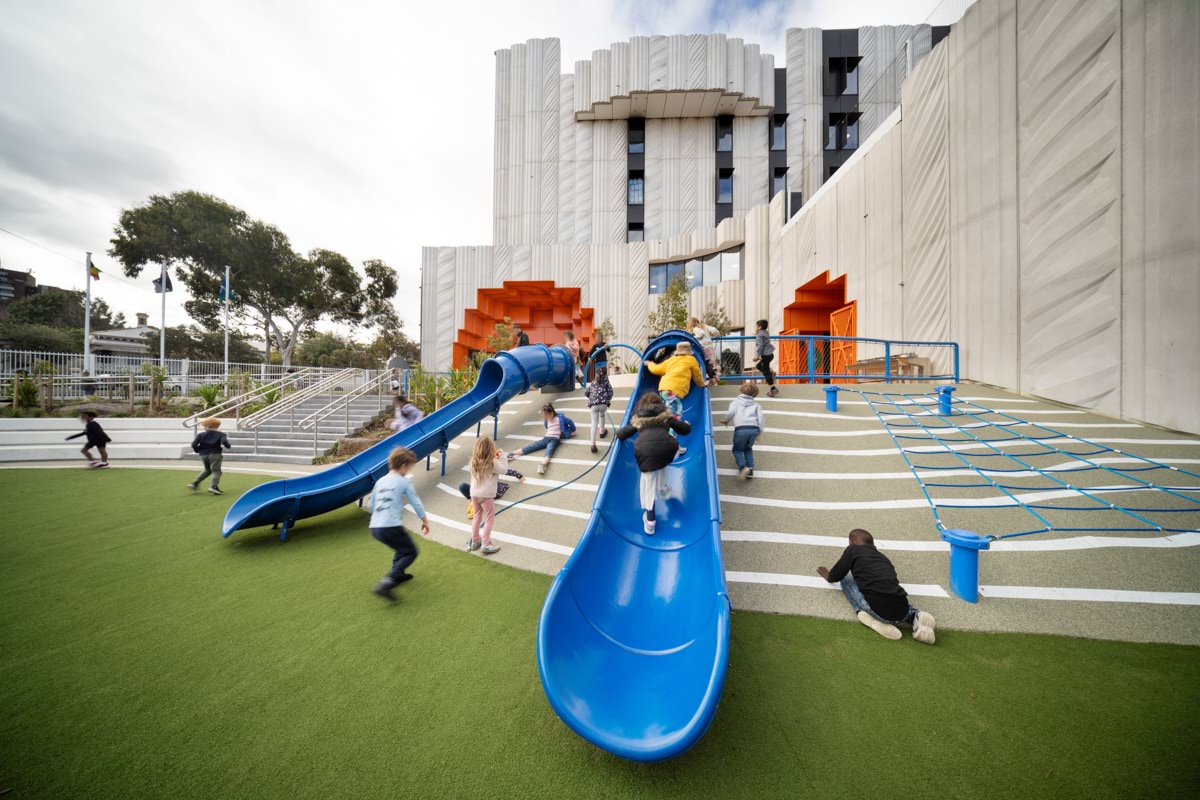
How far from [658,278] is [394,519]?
23880 millimetres

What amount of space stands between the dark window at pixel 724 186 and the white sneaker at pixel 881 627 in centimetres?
2912

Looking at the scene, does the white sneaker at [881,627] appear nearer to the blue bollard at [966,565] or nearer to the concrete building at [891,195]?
the blue bollard at [966,565]

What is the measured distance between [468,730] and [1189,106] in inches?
498

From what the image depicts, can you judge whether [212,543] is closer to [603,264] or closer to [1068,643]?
[1068,643]

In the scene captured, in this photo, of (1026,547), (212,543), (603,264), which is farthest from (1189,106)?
(603,264)

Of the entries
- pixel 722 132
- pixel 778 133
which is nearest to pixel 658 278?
pixel 722 132

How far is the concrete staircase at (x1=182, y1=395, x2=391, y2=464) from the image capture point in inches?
477

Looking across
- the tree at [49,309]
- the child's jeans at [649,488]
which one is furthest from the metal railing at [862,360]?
the tree at [49,309]

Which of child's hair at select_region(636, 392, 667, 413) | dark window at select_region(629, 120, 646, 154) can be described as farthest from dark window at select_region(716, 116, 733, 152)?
child's hair at select_region(636, 392, 667, 413)

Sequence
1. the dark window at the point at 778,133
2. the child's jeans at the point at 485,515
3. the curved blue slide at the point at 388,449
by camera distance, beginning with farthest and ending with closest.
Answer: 1. the dark window at the point at 778,133
2. the curved blue slide at the point at 388,449
3. the child's jeans at the point at 485,515

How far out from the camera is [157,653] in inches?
135

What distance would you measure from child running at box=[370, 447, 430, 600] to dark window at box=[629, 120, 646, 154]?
30.3m

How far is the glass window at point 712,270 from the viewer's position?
79.6 ft

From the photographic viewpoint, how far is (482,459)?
5066 mm
